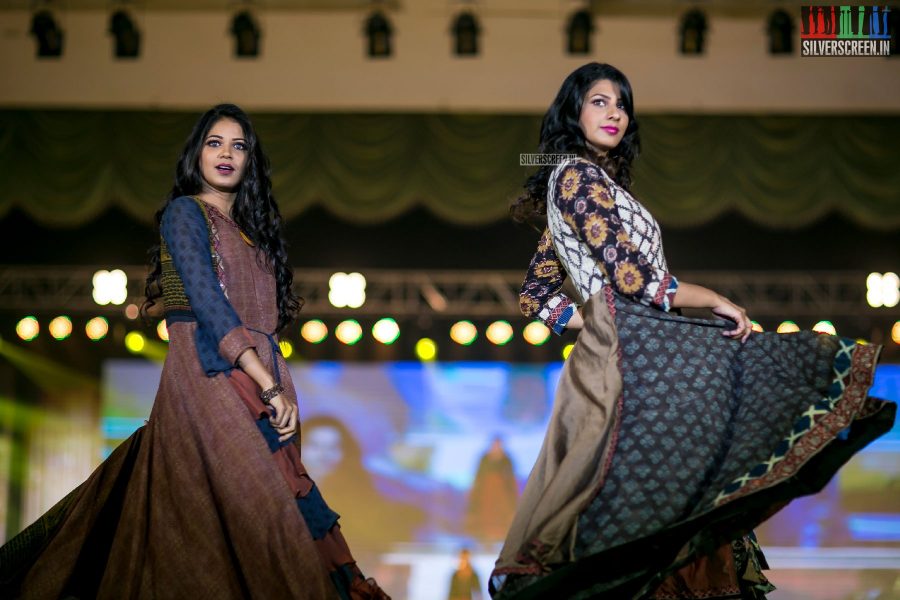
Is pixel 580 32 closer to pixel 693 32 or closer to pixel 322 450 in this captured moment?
pixel 693 32

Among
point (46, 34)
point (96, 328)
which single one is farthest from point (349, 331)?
Result: point (46, 34)

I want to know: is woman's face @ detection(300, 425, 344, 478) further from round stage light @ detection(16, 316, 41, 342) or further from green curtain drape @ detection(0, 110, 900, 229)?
round stage light @ detection(16, 316, 41, 342)

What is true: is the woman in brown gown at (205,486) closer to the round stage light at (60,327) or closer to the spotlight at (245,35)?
the spotlight at (245,35)

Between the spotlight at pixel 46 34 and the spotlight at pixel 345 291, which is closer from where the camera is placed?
the spotlight at pixel 46 34

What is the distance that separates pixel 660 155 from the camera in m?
8.05

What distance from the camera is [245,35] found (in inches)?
320

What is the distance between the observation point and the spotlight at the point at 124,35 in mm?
8008

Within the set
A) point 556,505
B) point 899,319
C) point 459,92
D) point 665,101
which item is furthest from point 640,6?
point 556,505

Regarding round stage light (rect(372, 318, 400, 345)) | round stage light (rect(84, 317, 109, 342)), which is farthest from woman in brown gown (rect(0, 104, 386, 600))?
round stage light (rect(84, 317, 109, 342))

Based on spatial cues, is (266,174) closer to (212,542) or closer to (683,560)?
(212,542)

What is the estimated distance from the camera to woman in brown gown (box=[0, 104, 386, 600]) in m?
2.47

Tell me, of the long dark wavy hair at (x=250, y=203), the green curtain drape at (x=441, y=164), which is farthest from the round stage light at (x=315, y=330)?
the long dark wavy hair at (x=250, y=203)

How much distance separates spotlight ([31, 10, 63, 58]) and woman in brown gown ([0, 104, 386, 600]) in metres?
5.85

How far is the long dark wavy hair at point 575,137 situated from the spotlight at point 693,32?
5.44 m
